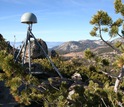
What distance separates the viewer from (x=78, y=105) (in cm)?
1125

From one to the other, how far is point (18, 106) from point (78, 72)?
7.87 meters

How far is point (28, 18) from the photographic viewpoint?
49.3ft

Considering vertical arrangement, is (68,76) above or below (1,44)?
below

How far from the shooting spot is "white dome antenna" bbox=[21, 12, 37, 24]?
15031 mm

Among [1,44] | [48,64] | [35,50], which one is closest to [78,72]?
[48,64]

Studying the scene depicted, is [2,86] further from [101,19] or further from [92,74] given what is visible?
[101,19]

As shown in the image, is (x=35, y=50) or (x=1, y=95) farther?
(x=35, y=50)

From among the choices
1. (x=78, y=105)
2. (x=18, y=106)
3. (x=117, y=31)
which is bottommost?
(x=18, y=106)

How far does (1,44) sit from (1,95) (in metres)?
12.4

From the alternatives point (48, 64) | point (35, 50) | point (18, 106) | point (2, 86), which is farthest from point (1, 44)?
point (18, 106)

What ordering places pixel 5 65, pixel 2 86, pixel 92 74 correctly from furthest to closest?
pixel 92 74, pixel 2 86, pixel 5 65

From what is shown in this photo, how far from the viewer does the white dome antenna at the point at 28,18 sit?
15031mm

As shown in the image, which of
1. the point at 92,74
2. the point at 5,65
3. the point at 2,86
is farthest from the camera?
the point at 92,74

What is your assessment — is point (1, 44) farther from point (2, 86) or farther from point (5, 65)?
point (5, 65)
